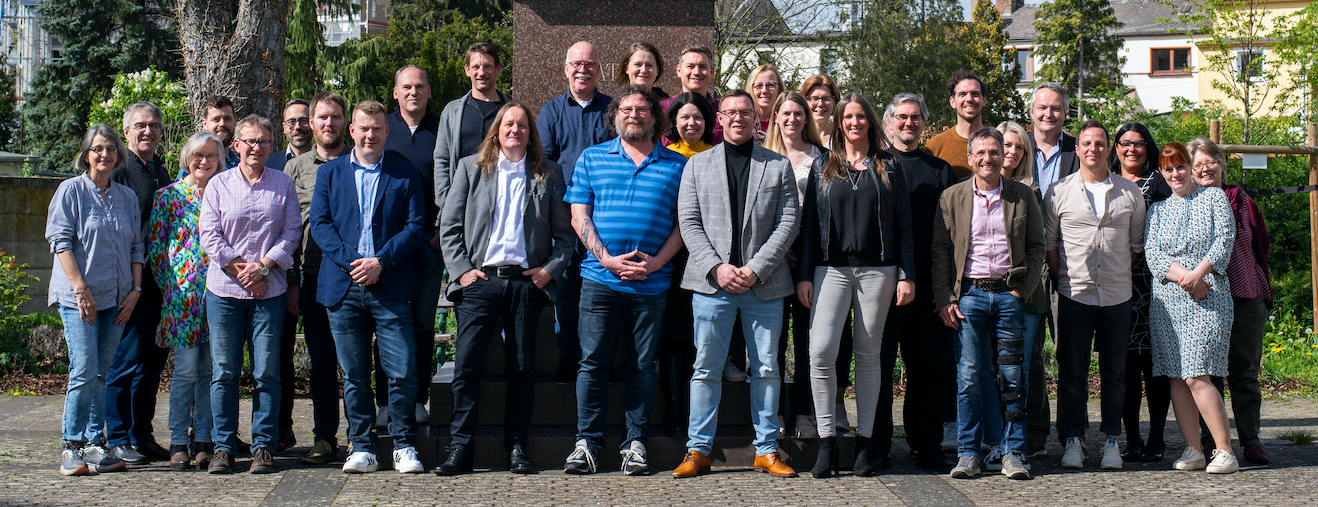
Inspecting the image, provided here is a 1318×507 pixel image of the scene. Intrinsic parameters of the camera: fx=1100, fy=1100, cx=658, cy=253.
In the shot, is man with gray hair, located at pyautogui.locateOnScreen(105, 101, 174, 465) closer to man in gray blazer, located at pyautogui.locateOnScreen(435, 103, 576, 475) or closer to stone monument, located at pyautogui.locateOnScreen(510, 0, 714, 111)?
man in gray blazer, located at pyautogui.locateOnScreen(435, 103, 576, 475)

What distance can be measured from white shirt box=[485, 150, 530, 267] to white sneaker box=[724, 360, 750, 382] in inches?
49.6

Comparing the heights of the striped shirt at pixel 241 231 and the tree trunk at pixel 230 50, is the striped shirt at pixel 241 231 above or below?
below

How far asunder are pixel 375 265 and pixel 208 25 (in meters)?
5.47

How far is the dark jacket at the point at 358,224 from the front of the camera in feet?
17.5

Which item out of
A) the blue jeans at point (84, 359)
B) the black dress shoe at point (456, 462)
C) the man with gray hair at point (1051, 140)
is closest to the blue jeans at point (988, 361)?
the man with gray hair at point (1051, 140)

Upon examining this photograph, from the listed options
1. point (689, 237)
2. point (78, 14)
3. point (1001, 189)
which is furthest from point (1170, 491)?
point (78, 14)

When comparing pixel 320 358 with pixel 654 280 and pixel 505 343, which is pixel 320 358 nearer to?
pixel 505 343

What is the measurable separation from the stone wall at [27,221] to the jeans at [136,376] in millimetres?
5969

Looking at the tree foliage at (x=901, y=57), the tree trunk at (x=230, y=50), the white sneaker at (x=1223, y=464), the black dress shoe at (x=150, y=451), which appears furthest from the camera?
the tree foliage at (x=901, y=57)

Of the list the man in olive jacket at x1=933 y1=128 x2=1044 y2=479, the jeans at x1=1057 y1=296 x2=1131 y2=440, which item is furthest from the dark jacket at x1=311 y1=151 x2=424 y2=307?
the jeans at x1=1057 y1=296 x2=1131 y2=440

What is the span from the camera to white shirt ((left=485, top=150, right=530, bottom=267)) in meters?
A: 5.36

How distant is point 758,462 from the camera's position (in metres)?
5.52

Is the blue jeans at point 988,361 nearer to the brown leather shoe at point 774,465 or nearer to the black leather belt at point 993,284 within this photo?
the black leather belt at point 993,284

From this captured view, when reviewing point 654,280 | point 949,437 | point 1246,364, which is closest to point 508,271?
point 654,280
